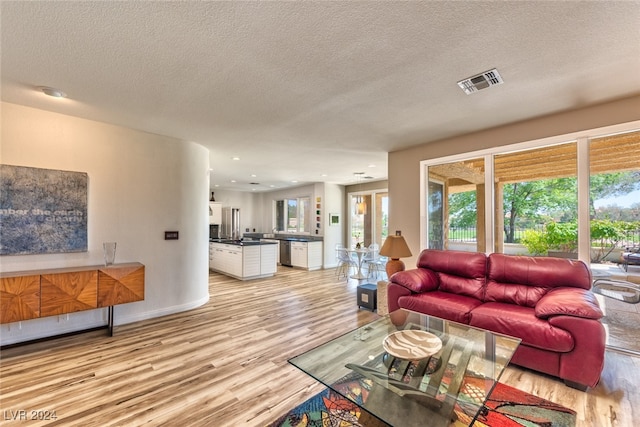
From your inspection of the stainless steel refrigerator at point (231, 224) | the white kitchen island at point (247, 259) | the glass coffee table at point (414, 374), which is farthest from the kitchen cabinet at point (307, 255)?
the glass coffee table at point (414, 374)

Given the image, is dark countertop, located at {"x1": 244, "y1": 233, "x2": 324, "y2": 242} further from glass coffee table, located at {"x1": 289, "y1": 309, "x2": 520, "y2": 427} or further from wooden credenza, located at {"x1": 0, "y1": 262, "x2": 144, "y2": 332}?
glass coffee table, located at {"x1": 289, "y1": 309, "x2": 520, "y2": 427}

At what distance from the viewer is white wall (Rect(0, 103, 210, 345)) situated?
304 centimetres

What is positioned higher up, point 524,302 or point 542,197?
point 542,197

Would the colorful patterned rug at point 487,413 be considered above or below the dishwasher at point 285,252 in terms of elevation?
below

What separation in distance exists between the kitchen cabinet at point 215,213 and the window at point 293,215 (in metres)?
2.05

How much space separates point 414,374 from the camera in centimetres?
170

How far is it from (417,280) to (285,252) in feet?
18.8

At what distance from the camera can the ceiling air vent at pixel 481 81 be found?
2.33 m

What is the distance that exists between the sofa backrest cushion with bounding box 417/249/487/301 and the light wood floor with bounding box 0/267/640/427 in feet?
3.19

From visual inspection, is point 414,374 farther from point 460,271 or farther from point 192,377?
point 460,271

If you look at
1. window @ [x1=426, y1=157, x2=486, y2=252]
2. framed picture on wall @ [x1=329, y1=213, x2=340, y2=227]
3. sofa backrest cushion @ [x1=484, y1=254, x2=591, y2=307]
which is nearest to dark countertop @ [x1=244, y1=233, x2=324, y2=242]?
framed picture on wall @ [x1=329, y1=213, x2=340, y2=227]

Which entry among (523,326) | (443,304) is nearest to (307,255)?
(443,304)

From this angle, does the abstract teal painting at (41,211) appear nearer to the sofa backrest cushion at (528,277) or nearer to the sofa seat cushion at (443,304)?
the sofa seat cushion at (443,304)

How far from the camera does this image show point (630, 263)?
2916 mm
